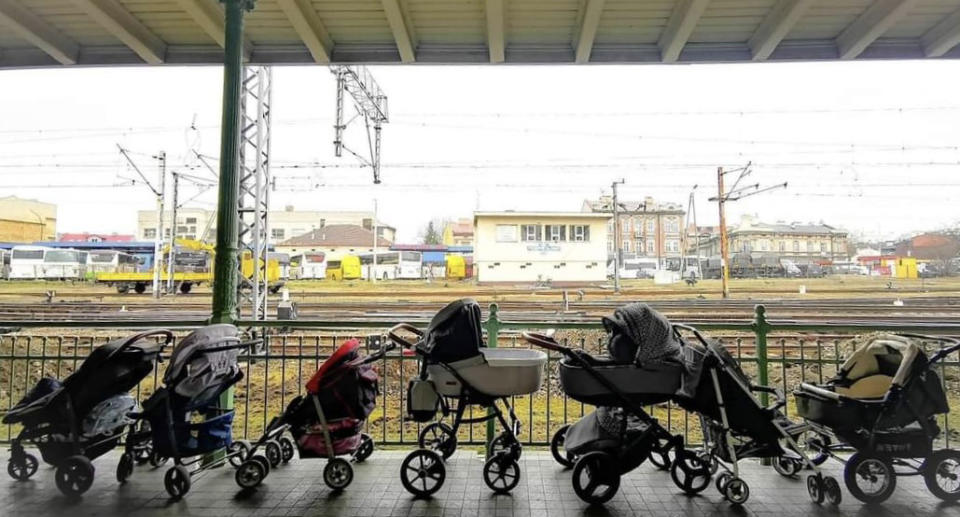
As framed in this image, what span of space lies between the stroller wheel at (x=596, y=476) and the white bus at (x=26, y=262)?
3941cm

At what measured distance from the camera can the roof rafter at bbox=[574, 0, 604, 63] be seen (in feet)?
12.3

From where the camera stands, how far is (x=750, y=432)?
297cm

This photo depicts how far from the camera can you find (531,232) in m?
25.7

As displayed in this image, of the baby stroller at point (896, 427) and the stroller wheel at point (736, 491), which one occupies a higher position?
the baby stroller at point (896, 427)

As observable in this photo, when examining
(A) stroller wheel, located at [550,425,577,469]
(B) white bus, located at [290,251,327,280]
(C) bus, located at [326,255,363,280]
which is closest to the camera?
(A) stroller wheel, located at [550,425,577,469]

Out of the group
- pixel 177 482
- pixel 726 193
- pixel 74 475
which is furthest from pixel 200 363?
pixel 726 193

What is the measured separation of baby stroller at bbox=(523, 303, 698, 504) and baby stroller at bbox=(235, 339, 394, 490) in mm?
1382

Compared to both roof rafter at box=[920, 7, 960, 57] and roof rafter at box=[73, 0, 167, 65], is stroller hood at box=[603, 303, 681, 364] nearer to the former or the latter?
roof rafter at box=[920, 7, 960, 57]

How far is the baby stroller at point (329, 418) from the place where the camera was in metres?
3.19

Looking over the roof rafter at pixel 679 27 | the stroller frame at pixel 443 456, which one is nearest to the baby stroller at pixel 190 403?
the stroller frame at pixel 443 456

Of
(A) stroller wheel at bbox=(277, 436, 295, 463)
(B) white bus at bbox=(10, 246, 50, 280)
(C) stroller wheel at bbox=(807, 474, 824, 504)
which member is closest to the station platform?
(C) stroller wheel at bbox=(807, 474, 824, 504)

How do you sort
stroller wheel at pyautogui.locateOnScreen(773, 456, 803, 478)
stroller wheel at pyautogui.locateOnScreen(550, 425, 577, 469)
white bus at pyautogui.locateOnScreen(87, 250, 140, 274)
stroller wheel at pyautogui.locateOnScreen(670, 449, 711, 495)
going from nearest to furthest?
1. stroller wheel at pyautogui.locateOnScreen(670, 449, 711, 495)
2. stroller wheel at pyautogui.locateOnScreen(773, 456, 803, 478)
3. stroller wheel at pyautogui.locateOnScreen(550, 425, 577, 469)
4. white bus at pyautogui.locateOnScreen(87, 250, 140, 274)

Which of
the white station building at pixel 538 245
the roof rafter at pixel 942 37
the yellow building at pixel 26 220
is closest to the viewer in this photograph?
the roof rafter at pixel 942 37

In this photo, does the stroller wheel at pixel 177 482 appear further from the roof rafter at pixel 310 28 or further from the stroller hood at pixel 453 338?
the roof rafter at pixel 310 28
